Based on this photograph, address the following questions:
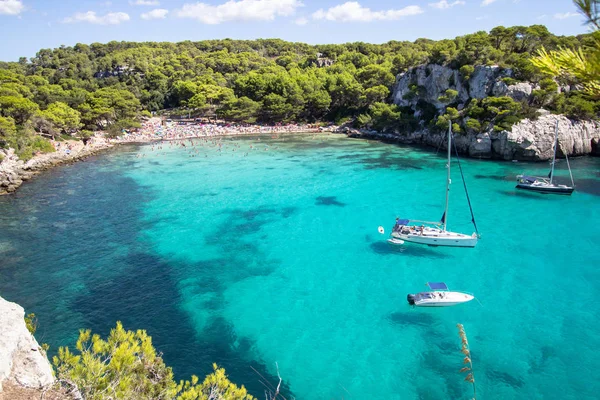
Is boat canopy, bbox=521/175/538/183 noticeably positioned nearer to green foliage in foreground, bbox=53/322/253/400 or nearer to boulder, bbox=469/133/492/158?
boulder, bbox=469/133/492/158

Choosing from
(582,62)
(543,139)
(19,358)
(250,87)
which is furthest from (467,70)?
(19,358)

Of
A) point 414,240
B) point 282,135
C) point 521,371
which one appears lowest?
point 521,371

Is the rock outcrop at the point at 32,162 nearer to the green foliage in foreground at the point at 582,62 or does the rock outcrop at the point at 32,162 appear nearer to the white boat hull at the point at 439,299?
the white boat hull at the point at 439,299

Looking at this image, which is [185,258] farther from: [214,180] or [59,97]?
[59,97]

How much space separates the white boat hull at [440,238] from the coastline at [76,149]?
145 feet

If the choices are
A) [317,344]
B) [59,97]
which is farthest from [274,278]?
[59,97]

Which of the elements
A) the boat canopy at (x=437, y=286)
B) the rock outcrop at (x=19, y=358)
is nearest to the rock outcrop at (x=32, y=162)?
the rock outcrop at (x=19, y=358)

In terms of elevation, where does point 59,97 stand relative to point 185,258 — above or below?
above

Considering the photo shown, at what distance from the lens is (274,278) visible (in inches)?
1014

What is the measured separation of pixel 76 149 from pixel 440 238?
59.5m

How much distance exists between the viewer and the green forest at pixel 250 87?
57.0 m

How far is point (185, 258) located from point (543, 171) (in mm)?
46167

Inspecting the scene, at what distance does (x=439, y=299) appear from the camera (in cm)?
2178

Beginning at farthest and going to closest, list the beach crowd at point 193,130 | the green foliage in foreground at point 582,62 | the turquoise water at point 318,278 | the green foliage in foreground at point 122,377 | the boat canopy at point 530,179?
1. the beach crowd at point 193,130
2. the boat canopy at point 530,179
3. the turquoise water at point 318,278
4. the green foliage in foreground at point 122,377
5. the green foliage in foreground at point 582,62
